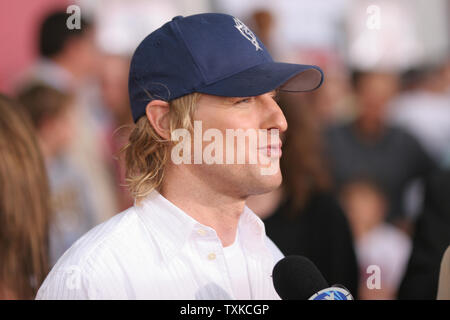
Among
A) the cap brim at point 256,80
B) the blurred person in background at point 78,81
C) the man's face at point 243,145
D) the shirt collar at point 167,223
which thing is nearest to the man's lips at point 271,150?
the man's face at point 243,145

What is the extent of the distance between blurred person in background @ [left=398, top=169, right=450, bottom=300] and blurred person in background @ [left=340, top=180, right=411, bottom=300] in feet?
3.31

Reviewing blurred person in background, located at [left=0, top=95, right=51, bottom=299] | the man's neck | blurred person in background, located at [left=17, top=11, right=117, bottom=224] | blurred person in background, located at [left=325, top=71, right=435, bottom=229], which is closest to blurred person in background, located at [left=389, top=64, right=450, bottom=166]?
blurred person in background, located at [left=325, top=71, right=435, bottom=229]

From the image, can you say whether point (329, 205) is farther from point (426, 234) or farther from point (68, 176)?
point (68, 176)

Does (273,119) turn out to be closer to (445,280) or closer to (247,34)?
(247,34)

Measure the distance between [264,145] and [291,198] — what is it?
3.98 ft

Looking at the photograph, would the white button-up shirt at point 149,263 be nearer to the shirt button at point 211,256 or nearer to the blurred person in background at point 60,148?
the shirt button at point 211,256

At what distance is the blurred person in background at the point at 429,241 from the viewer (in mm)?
2266

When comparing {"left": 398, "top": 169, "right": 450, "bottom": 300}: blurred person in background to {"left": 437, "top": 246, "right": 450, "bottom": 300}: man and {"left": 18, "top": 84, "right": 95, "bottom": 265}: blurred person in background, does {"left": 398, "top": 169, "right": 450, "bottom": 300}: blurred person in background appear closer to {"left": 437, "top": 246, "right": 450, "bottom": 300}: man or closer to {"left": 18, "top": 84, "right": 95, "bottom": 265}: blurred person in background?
{"left": 437, "top": 246, "right": 450, "bottom": 300}: man

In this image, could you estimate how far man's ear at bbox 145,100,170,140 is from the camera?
1.79 meters

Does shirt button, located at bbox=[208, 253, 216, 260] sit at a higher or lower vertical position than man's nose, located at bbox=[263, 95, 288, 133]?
lower

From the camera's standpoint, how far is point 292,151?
10.1ft

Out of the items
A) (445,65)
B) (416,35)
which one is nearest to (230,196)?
(445,65)

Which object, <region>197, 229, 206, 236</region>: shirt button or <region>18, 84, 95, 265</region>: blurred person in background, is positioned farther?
<region>18, 84, 95, 265</region>: blurred person in background

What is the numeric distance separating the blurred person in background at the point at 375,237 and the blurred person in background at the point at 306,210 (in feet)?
2.42
